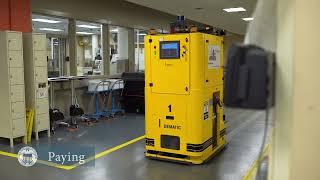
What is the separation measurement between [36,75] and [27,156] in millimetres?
1627

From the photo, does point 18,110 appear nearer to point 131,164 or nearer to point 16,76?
point 16,76

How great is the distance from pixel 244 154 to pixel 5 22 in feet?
16.1

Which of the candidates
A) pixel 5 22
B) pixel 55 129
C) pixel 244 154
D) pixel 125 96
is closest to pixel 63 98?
pixel 55 129

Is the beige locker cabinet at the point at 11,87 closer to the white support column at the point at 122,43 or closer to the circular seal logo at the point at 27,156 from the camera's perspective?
the circular seal logo at the point at 27,156

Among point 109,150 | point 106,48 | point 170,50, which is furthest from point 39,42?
point 106,48

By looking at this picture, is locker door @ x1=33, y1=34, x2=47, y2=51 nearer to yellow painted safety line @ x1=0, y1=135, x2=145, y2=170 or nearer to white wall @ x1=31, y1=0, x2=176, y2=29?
white wall @ x1=31, y1=0, x2=176, y2=29

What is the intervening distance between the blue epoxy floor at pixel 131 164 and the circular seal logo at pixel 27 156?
114 mm

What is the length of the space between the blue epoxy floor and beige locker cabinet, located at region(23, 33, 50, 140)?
454 millimetres

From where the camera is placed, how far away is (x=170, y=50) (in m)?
4.46

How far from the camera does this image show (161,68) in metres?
4.54

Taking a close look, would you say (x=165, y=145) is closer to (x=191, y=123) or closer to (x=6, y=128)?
(x=191, y=123)

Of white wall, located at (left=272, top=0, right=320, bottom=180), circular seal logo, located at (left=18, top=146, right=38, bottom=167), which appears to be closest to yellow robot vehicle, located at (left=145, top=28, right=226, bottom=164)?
circular seal logo, located at (left=18, top=146, right=38, bottom=167)

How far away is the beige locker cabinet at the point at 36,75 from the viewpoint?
5797 mm

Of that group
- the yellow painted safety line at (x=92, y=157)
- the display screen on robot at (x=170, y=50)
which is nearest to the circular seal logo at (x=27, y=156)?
the yellow painted safety line at (x=92, y=157)
